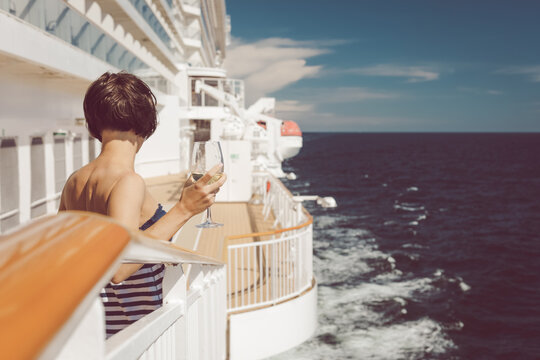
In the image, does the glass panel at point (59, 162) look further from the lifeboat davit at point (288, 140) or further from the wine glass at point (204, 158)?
the lifeboat davit at point (288, 140)

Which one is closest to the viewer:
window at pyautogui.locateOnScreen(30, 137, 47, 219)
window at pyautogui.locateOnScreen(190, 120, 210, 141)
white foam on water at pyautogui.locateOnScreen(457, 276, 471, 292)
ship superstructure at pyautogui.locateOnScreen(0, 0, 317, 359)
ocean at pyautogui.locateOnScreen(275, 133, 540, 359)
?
ship superstructure at pyautogui.locateOnScreen(0, 0, 317, 359)

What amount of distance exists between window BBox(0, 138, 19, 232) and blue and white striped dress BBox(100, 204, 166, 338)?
5.95 metres

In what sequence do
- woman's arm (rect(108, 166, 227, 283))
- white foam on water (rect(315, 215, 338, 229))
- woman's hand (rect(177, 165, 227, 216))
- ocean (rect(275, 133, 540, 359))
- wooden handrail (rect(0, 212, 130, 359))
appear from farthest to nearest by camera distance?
white foam on water (rect(315, 215, 338, 229)), ocean (rect(275, 133, 540, 359)), woman's hand (rect(177, 165, 227, 216)), woman's arm (rect(108, 166, 227, 283)), wooden handrail (rect(0, 212, 130, 359))

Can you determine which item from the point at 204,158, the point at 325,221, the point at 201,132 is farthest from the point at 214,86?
the point at 204,158

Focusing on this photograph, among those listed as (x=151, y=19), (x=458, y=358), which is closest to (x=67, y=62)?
(x=458, y=358)

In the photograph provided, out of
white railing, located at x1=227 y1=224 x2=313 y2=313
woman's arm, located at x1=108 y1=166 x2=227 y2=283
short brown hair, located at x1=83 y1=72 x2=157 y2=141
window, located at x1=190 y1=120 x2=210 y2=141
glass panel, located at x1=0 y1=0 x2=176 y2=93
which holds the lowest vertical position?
white railing, located at x1=227 y1=224 x2=313 y2=313

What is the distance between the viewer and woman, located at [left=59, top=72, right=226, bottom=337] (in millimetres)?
1546

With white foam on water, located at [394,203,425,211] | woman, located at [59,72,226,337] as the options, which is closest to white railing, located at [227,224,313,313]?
woman, located at [59,72,226,337]

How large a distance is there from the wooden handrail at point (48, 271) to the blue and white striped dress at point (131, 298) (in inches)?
46.9

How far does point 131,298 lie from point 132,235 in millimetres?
1251

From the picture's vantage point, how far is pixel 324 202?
8227 mm

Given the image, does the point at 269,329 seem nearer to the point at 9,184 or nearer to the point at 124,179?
the point at 9,184

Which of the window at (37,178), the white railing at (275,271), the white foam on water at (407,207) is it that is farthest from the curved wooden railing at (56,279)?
the white foam on water at (407,207)

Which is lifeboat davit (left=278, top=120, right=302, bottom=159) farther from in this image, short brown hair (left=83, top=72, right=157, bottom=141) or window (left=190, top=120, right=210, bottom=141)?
short brown hair (left=83, top=72, right=157, bottom=141)
